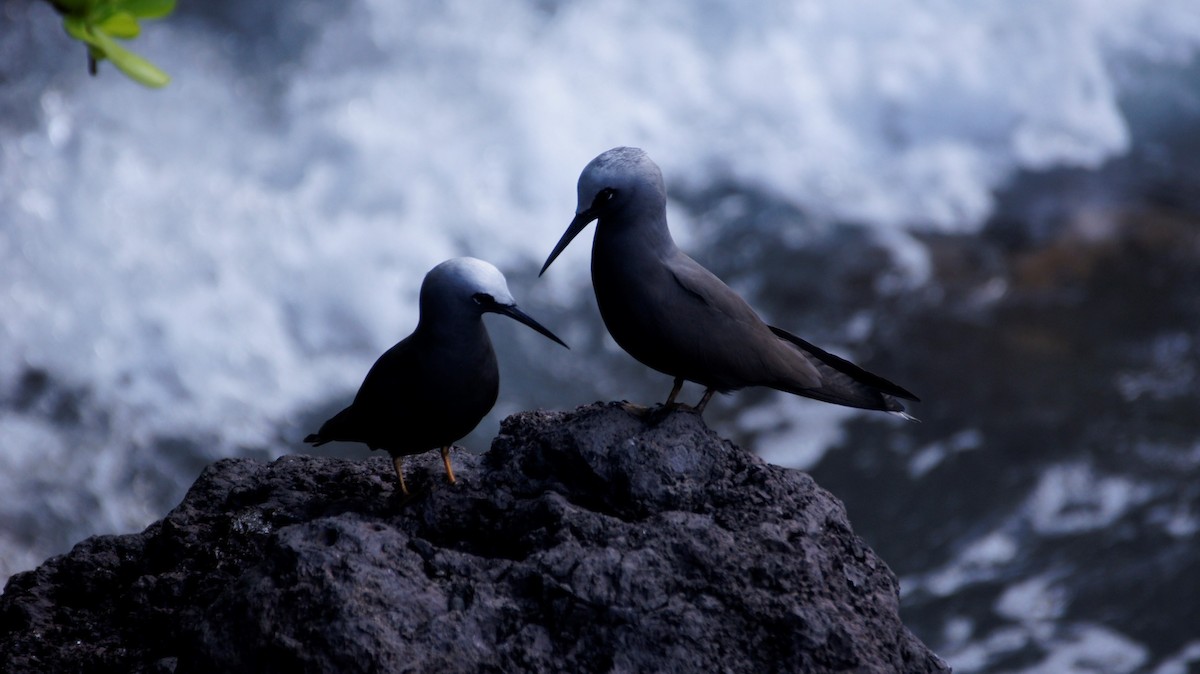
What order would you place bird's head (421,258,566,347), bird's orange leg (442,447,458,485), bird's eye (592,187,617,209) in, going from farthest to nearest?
bird's orange leg (442,447,458,485) → bird's eye (592,187,617,209) → bird's head (421,258,566,347)

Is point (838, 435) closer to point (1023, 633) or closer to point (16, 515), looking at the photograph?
point (1023, 633)

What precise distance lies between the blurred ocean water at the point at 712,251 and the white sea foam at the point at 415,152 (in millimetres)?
30

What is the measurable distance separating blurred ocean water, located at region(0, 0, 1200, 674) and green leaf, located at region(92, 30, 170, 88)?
6041mm

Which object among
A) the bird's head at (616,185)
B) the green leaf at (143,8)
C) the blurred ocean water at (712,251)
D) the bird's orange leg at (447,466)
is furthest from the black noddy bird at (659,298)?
the blurred ocean water at (712,251)

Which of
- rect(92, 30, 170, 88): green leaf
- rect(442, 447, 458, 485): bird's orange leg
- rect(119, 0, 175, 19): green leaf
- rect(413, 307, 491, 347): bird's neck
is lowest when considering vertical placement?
rect(92, 30, 170, 88): green leaf

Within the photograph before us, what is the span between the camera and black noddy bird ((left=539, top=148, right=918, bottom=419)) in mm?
3486

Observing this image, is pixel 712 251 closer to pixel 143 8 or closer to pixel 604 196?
pixel 604 196

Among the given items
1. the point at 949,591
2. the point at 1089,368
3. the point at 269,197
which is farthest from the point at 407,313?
the point at 1089,368

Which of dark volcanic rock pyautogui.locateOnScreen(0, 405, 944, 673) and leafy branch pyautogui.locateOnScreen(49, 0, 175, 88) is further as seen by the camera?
dark volcanic rock pyautogui.locateOnScreen(0, 405, 944, 673)

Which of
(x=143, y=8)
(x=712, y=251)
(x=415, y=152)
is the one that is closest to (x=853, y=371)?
(x=143, y=8)

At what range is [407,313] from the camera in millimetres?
9305

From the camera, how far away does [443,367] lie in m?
3.41

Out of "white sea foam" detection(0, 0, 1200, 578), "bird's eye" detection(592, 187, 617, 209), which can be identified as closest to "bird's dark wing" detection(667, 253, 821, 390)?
"bird's eye" detection(592, 187, 617, 209)

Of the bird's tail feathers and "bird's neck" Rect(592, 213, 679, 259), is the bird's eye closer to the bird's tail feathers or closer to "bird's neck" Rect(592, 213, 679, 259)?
"bird's neck" Rect(592, 213, 679, 259)
